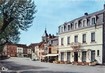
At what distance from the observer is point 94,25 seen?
6619cm

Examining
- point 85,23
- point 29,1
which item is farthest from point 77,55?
point 29,1

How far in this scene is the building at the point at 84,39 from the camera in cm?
6419

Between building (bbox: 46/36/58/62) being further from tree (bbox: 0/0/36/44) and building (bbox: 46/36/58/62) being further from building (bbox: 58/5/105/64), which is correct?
Answer: tree (bbox: 0/0/36/44)

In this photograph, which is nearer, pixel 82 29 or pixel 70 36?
pixel 82 29

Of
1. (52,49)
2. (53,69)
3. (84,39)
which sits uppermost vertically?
(84,39)

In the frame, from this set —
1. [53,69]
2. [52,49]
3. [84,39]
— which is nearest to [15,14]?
[53,69]

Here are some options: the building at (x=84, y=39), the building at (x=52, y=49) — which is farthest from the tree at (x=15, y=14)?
the building at (x=52, y=49)

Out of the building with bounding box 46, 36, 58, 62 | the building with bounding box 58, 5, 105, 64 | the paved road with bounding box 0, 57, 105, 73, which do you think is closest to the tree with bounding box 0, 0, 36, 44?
the paved road with bounding box 0, 57, 105, 73

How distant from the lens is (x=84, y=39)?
71062mm

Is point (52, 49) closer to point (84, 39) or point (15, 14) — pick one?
point (84, 39)

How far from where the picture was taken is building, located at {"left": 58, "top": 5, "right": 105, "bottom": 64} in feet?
211

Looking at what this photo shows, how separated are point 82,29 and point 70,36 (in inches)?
299

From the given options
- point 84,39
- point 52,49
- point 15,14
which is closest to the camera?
point 15,14

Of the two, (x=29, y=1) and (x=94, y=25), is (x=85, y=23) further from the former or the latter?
(x=29, y=1)
